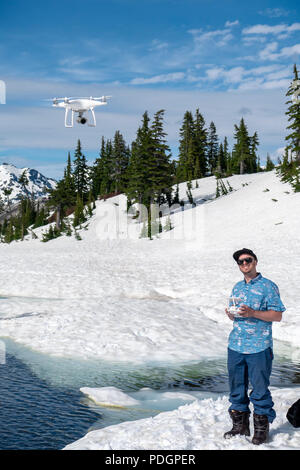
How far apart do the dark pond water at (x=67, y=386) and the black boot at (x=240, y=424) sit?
1.90 m

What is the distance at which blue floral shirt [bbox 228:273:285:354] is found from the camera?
188 inches

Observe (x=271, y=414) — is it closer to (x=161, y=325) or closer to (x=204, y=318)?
(x=161, y=325)

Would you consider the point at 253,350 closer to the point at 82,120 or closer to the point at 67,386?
the point at 67,386

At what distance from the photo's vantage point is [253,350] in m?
4.75

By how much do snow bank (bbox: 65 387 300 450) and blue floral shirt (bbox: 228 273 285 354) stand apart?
3.79 feet

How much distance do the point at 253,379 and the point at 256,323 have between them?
0.64 meters

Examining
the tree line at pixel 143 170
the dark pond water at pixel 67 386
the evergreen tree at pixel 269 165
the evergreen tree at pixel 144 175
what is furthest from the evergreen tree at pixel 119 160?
the dark pond water at pixel 67 386

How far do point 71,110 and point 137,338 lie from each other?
44.4 ft

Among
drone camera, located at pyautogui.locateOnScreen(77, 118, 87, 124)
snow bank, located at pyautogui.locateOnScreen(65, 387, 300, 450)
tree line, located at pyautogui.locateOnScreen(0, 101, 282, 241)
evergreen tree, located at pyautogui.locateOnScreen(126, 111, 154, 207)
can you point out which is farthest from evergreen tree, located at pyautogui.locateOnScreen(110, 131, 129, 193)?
snow bank, located at pyautogui.locateOnScreen(65, 387, 300, 450)

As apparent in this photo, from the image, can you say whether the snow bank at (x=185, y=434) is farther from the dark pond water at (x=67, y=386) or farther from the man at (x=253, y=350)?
the dark pond water at (x=67, y=386)

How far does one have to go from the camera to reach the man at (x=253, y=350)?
4727 mm

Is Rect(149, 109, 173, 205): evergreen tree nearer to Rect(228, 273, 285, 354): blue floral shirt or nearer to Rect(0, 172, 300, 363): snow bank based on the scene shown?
Rect(0, 172, 300, 363): snow bank

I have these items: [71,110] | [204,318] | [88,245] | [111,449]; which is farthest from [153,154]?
[111,449]
